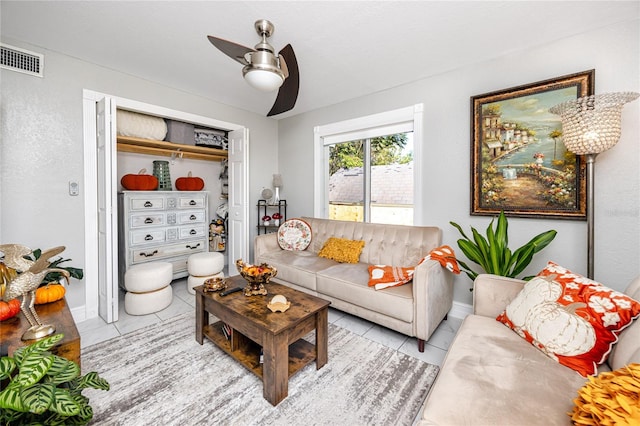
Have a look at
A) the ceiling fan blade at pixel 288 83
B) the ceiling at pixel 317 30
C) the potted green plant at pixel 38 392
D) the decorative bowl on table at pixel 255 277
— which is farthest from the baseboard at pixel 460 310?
the potted green plant at pixel 38 392

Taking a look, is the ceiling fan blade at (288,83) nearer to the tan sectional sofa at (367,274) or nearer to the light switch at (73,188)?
the tan sectional sofa at (367,274)

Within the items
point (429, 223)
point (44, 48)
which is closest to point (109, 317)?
point (44, 48)

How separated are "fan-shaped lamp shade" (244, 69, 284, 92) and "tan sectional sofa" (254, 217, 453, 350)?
1704 millimetres

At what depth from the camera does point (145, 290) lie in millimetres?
2664

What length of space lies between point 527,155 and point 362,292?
73.8 inches

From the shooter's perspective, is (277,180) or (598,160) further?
(277,180)

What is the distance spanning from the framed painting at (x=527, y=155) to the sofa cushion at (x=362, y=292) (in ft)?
3.98

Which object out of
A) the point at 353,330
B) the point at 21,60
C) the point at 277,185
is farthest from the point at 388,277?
the point at 21,60

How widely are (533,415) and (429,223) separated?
84.0 inches

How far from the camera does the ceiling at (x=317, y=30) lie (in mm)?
1818

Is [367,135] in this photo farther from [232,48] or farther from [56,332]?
[56,332]

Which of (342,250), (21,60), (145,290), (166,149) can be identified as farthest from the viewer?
(166,149)

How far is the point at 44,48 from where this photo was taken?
7.68 ft

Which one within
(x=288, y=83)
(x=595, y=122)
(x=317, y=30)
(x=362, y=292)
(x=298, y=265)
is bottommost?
(x=362, y=292)
